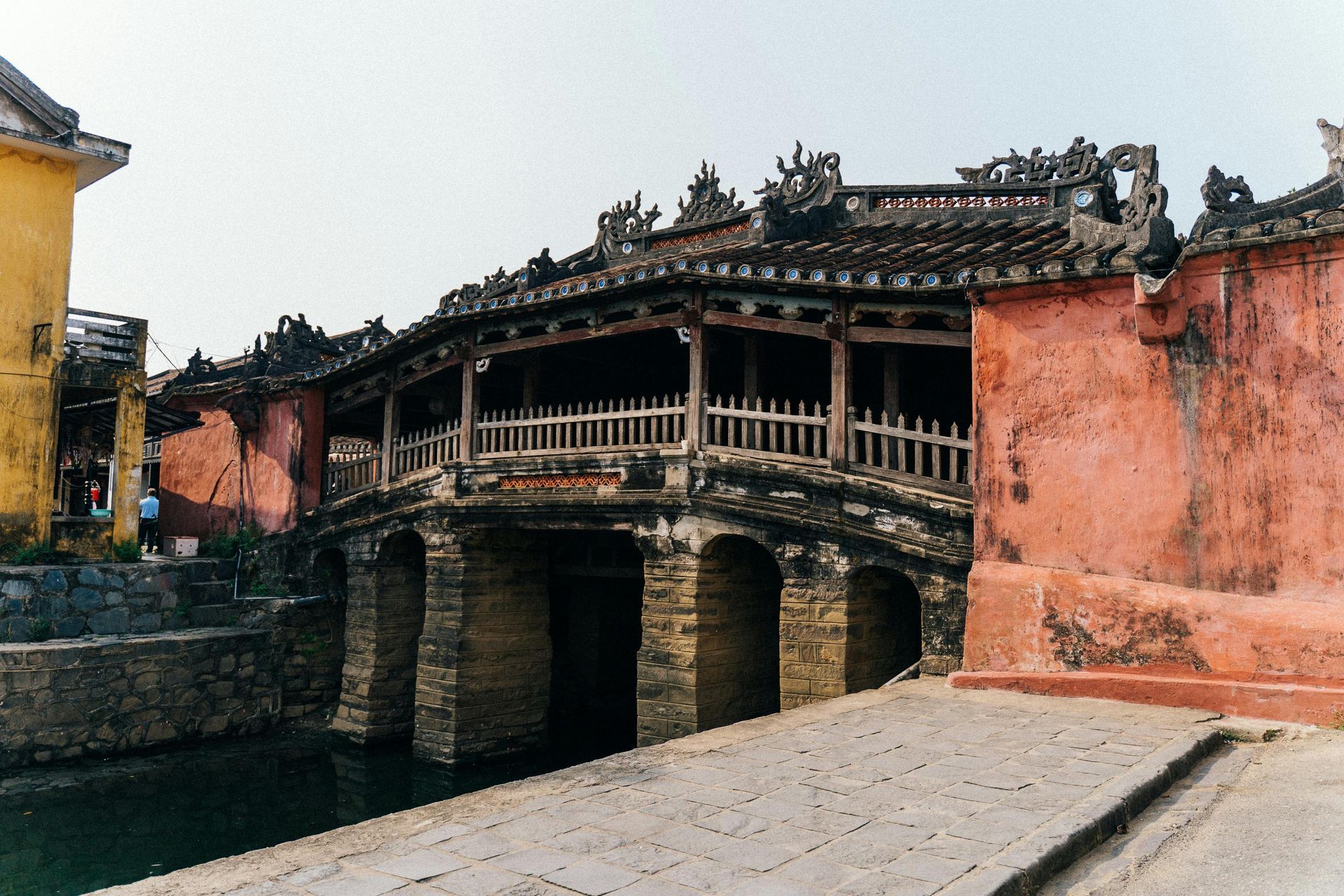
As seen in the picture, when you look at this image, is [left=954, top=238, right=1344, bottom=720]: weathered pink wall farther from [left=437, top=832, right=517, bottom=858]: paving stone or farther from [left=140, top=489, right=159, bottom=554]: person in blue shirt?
[left=140, top=489, right=159, bottom=554]: person in blue shirt

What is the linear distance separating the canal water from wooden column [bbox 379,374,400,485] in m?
4.25

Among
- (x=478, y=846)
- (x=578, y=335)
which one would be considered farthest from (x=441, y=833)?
(x=578, y=335)

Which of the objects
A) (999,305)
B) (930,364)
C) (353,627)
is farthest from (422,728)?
(999,305)

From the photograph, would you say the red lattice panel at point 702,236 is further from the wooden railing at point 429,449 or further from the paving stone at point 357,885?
the paving stone at point 357,885

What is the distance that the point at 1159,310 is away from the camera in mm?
7480

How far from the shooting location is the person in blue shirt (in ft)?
59.4

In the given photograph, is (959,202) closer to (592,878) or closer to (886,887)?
(886,887)

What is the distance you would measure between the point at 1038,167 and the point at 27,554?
1507cm

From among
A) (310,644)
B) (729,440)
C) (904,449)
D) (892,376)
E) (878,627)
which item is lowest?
(310,644)

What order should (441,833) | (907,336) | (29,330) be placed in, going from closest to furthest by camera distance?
(441,833) < (907,336) < (29,330)

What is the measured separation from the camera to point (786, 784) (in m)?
5.26

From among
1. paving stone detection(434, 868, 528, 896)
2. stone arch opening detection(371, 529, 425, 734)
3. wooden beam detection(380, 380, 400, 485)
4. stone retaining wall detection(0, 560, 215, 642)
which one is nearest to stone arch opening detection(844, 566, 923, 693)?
paving stone detection(434, 868, 528, 896)

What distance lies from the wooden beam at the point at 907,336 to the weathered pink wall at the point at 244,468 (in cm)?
1087

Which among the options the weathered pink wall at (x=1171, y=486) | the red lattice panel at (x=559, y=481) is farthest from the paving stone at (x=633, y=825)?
the red lattice panel at (x=559, y=481)
